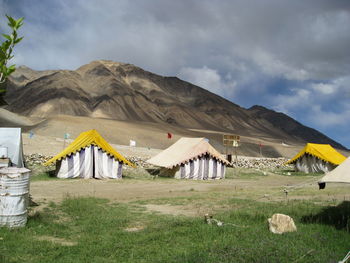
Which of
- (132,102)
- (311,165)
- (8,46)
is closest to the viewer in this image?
(8,46)

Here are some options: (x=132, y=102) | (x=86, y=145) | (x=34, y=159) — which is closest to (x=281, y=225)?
(x=86, y=145)

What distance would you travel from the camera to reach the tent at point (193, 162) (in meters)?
26.6

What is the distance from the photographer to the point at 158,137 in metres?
67.1

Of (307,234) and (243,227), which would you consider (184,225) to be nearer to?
(243,227)

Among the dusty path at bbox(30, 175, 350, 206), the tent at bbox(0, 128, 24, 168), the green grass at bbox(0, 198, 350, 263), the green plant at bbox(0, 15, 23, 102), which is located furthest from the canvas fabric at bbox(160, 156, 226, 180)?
the green plant at bbox(0, 15, 23, 102)

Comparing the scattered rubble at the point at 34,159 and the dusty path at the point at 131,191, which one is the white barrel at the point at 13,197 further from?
the scattered rubble at the point at 34,159

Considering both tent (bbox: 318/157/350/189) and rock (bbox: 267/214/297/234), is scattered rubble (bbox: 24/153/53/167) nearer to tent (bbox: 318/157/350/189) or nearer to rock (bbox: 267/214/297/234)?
rock (bbox: 267/214/297/234)

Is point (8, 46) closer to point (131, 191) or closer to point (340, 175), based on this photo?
point (340, 175)

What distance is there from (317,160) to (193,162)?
14.3 meters

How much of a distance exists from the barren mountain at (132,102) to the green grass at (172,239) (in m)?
76.6

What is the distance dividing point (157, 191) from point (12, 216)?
10.8 meters

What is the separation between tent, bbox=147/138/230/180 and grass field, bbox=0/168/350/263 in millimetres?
14028

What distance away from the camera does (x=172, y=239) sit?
27.5 feet

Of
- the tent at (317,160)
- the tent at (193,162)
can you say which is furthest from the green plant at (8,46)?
the tent at (317,160)
